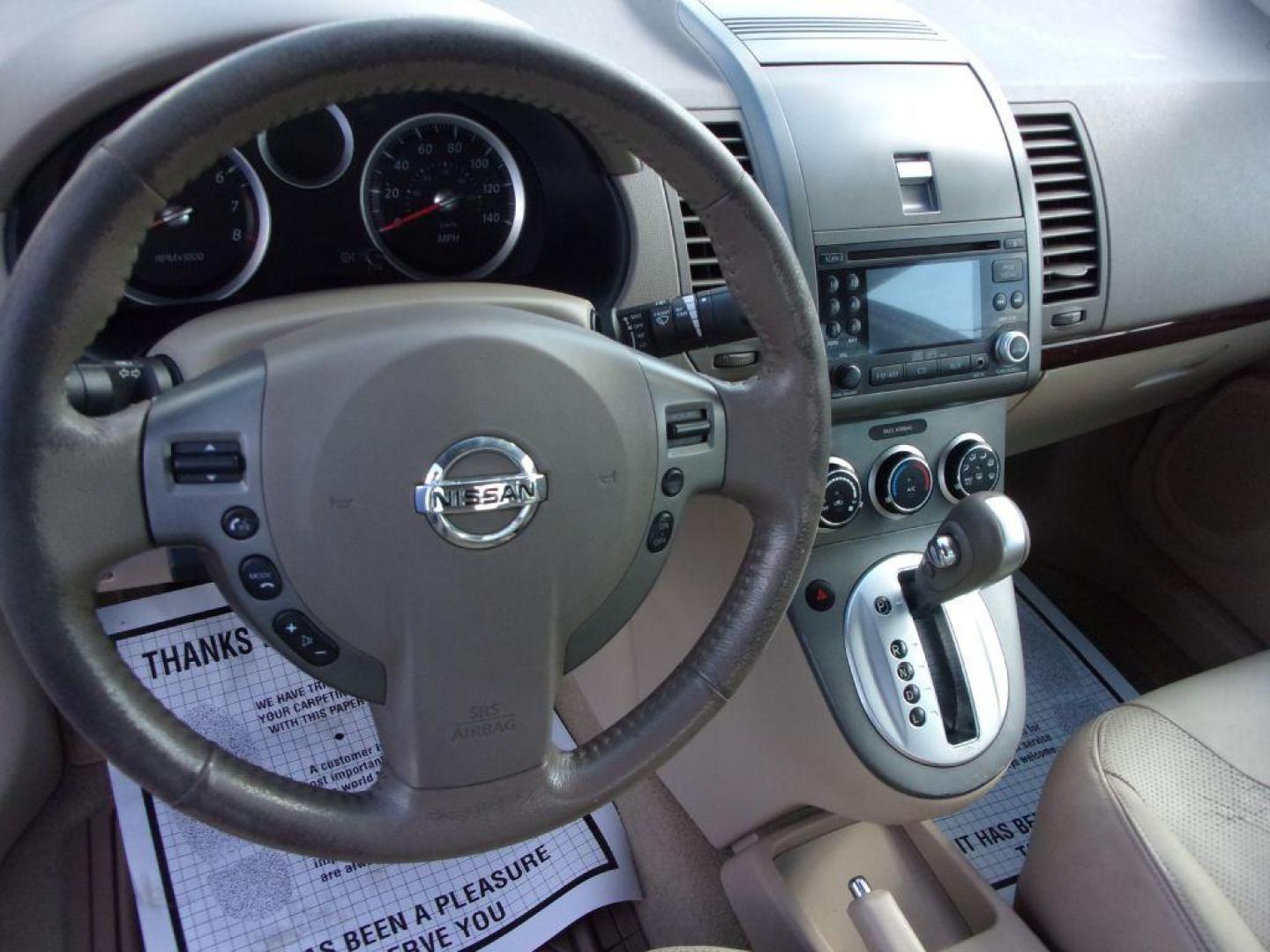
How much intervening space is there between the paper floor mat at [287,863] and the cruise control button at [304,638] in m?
0.54

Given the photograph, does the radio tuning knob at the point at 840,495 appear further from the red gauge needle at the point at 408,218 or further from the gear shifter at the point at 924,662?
the red gauge needle at the point at 408,218

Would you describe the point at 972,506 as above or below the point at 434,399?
below

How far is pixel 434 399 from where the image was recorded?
66 cm

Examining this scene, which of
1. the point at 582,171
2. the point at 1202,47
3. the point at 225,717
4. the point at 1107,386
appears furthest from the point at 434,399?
the point at 1202,47

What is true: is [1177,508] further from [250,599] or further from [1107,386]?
[250,599]

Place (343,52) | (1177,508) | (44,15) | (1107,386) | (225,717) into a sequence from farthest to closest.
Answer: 1. (1177,508)
2. (1107,386)
3. (225,717)
4. (44,15)
5. (343,52)

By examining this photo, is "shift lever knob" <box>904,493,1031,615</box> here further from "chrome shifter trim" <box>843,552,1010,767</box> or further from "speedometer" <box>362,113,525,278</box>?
"speedometer" <box>362,113,525,278</box>

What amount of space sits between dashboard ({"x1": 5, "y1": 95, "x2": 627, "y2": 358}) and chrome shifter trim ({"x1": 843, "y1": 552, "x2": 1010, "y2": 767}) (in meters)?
0.41

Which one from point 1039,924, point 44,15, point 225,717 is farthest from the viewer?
point 225,717

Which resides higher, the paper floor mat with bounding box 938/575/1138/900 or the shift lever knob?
the shift lever knob

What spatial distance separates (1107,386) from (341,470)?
1168 mm

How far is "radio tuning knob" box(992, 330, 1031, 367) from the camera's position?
3.73 ft

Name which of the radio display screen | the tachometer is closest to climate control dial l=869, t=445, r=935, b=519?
the radio display screen

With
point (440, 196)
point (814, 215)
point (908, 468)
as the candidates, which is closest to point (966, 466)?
point (908, 468)
